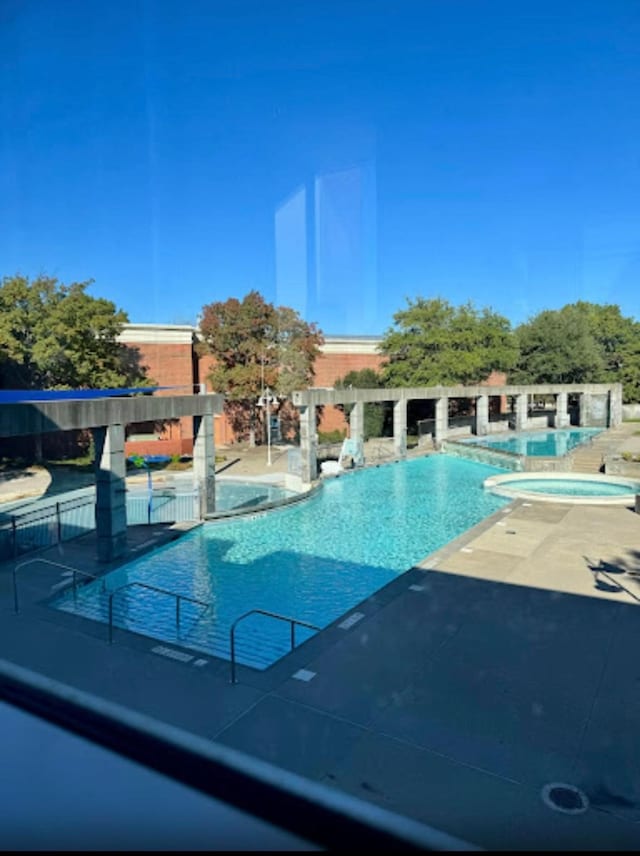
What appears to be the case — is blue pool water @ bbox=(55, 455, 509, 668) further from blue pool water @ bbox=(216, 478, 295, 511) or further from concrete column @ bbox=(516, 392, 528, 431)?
concrete column @ bbox=(516, 392, 528, 431)

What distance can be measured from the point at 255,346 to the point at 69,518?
16045 millimetres

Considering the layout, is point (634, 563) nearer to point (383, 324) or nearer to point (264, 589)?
point (264, 589)

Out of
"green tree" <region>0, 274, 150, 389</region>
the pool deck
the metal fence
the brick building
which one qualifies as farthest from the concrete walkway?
the brick building

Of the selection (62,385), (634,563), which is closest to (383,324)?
(62,385)

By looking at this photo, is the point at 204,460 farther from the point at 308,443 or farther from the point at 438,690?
the point at 438,690

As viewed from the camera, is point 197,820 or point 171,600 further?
point 171,600

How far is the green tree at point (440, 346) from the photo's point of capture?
32.5 m

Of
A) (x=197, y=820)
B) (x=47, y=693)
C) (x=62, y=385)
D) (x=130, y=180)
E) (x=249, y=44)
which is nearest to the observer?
(x=197, y=820)

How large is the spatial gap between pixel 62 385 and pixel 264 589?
1580 centimetres

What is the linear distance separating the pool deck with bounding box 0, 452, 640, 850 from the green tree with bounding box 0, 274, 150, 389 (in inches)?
518

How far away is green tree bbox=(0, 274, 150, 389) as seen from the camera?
20453 mm

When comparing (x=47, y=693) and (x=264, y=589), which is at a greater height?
(x=47, y=693)

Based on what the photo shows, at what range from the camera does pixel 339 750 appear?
4812mm

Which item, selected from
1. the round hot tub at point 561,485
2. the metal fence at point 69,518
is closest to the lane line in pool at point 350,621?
the metal fence at point 69,518
